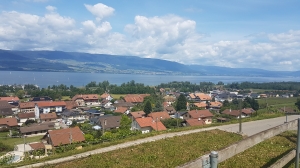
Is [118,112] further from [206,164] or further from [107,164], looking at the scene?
[206,164]

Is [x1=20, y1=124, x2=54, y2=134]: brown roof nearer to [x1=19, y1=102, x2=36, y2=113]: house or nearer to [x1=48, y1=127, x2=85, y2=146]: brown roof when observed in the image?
[x1=48, y1=127, x2=85, y2=146]: brown roof

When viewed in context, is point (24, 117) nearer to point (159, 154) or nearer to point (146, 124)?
point (146, 124)

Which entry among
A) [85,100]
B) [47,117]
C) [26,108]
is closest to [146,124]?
[47,117]

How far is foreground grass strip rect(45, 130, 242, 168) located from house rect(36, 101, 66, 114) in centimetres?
5214

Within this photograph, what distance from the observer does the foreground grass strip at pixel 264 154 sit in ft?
18.8

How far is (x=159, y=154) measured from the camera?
24.5ft

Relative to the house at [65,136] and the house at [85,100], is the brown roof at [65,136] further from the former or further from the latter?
the house at [85,100]

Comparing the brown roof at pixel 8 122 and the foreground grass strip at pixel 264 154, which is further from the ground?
the foreground grass strip at pixel 264 154

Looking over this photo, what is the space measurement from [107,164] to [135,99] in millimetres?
63831

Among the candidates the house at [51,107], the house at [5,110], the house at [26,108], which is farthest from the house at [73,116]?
the house at [5,110]

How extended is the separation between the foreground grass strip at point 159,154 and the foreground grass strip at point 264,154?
3.95 feet

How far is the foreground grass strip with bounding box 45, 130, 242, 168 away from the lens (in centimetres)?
672

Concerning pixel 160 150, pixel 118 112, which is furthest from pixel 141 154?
pixel 118 112

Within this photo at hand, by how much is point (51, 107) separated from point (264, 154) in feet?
187
